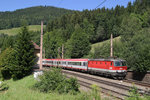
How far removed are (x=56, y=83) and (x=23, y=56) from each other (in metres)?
18.0

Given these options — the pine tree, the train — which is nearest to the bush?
the train

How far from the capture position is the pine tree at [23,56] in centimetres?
2959

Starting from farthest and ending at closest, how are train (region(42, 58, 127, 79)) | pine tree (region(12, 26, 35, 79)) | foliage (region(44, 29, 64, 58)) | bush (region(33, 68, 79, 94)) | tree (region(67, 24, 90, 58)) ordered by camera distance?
foliage (region(44, 29, 64, 58)), tree (region(67, 24, 90, 58)), pine tree (region(12, 26, 35, 79)), train (region(42, 58, 127, 79)), bush (region(33, 68, 79, 94))

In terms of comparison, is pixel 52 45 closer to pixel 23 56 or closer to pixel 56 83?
pixel 23 56

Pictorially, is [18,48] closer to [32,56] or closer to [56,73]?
[32,56]

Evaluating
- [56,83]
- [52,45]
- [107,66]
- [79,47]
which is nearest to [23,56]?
[107,66]

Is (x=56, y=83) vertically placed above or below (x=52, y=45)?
below

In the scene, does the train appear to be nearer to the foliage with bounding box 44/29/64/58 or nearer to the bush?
the bush

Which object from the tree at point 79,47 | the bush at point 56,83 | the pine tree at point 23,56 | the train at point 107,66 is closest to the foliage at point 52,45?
the tree at point 79,47

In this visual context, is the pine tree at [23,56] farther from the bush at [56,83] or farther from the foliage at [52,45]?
the foliage at [52,45]

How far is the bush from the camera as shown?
12.6m

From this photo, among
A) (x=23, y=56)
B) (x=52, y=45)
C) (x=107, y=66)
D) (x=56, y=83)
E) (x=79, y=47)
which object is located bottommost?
(x=56, y=83)

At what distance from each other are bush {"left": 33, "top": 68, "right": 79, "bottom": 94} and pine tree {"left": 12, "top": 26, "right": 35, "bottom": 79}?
16055mm

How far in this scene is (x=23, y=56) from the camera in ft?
97.3
